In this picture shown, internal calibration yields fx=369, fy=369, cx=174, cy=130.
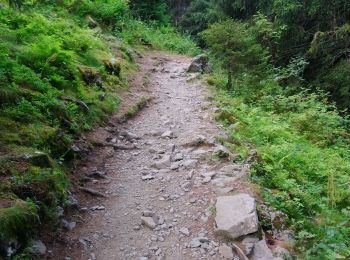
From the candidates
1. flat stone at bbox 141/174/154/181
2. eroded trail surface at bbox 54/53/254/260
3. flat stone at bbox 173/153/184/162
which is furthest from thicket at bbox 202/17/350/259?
flat stone at bbox 141/174/154/181

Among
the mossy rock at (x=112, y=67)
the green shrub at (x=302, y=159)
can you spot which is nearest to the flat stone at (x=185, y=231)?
the green shrub at (x=302, y=159)

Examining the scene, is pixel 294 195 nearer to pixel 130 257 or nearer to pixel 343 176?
pixel 343 176

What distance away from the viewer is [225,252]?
4.53 metres

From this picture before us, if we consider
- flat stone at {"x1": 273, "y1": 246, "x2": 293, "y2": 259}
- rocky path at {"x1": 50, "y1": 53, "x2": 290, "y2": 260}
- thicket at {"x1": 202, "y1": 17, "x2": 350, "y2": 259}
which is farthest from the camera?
thicket at {"x1": 202, "y1": 17, "x2": 350, "y2": 259}

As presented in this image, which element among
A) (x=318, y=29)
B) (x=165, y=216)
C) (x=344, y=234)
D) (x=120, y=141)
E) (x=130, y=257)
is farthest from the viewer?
(x=318, y=29)

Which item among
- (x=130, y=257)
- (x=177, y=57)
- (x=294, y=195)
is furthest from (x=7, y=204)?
(x=177, y=57)

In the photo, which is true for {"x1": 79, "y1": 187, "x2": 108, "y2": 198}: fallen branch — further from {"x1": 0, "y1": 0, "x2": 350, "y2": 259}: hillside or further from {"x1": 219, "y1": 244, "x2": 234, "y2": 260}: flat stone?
{"x1": 219, "y1": 244, "x2": 234, "y2": 260}: flat stone

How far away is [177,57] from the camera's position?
1864 cm

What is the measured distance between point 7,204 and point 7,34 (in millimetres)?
6260

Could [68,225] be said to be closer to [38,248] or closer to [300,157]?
[38,248]

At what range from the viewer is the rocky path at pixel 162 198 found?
4633 mm

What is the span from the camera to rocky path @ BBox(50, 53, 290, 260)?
4.63m

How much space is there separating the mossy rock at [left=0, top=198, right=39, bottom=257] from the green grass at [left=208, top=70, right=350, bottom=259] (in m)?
3.23

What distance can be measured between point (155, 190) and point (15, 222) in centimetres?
250
